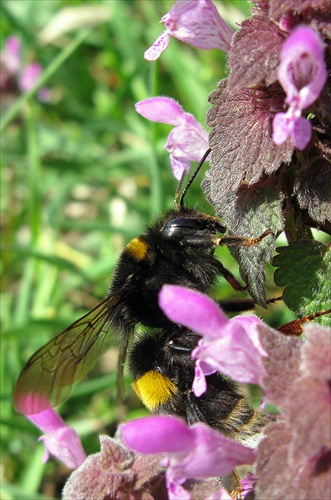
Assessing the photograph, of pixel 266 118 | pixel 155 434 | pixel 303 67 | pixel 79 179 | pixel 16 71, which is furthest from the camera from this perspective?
pixel 16 71

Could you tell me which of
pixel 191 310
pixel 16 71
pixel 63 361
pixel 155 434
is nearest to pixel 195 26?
pixel 191 310

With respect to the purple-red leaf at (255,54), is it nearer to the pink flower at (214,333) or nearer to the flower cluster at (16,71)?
the pink flower at (214,333)

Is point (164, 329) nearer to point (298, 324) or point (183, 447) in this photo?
point (298, 324)

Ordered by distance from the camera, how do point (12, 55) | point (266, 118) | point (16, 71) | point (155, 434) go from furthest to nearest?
point (16, 71)
point (12, 55)
point (266, 118)
point (155, 434)

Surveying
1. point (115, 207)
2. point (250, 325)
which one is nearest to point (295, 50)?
point (250, 325)

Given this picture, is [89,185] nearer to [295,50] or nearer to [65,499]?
[65,499]

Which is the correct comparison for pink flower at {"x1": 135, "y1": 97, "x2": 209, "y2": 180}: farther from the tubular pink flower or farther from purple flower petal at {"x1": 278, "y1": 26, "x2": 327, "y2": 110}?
the tubular pink flower

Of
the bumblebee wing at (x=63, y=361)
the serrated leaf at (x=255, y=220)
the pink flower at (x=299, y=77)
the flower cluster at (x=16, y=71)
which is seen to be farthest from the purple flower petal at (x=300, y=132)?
the flower cluster at (x=16, y=71)
